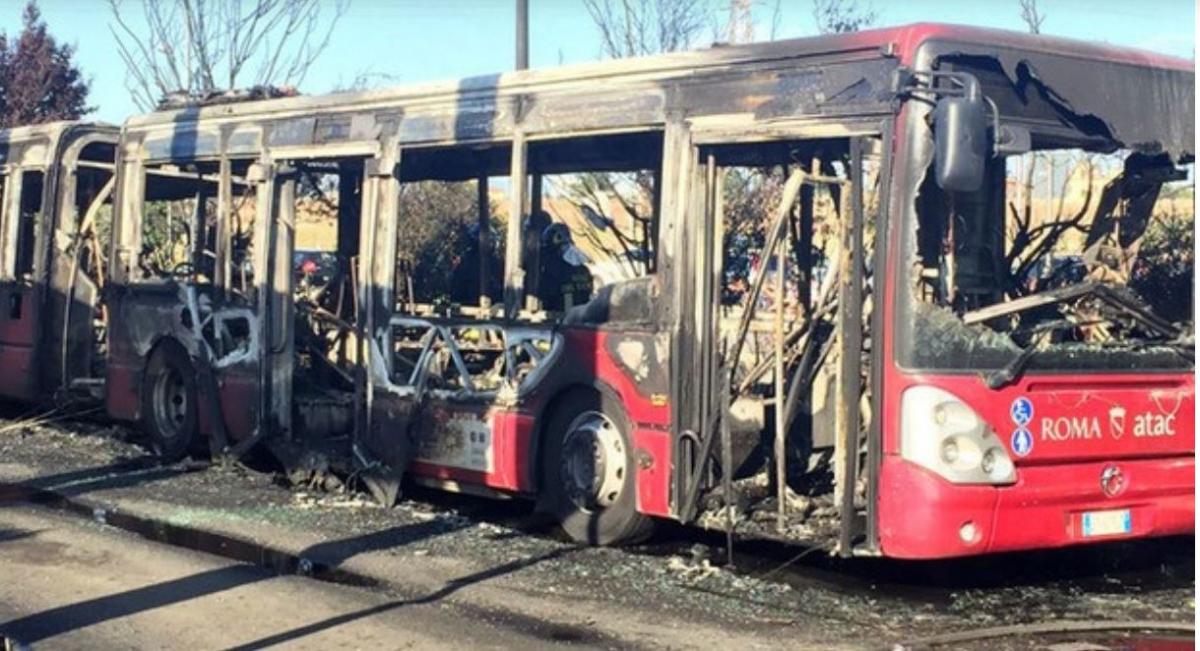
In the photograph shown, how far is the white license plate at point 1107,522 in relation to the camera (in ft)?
26.5

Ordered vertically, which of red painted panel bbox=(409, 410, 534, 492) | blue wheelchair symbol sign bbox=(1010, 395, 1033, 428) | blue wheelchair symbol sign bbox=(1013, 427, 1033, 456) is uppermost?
blue wheelchair symbol sign bbox=(1010, 395, 1033, 428)

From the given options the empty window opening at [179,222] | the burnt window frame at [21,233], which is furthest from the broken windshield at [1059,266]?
the burnt window frame at [21,233]

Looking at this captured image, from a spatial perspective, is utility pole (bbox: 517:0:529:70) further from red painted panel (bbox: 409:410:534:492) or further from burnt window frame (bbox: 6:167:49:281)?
red painted panel (bbox: 409:410:534:492)

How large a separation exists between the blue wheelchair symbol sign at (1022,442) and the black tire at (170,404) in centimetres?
718

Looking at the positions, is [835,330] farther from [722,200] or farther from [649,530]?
[649,530]

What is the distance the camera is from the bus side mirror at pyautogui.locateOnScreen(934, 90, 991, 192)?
739 cm

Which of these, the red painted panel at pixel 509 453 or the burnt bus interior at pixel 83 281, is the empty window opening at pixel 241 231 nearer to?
the burnt bus interior at pixel 83 281

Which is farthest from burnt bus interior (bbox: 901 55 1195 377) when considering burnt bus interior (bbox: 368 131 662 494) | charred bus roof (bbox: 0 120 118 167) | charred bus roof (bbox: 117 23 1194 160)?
charred bus roof (bbox: 0 120 118 167)

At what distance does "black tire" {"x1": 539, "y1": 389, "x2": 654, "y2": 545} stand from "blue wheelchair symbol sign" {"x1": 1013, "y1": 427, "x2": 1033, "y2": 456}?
2.34 metres

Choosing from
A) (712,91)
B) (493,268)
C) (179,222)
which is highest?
(712,91)

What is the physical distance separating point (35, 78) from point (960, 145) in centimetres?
2673

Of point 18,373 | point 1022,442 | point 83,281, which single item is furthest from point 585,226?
point 18,373

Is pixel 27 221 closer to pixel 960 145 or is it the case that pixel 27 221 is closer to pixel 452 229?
pixel 452 229

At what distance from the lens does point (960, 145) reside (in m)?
7.38
